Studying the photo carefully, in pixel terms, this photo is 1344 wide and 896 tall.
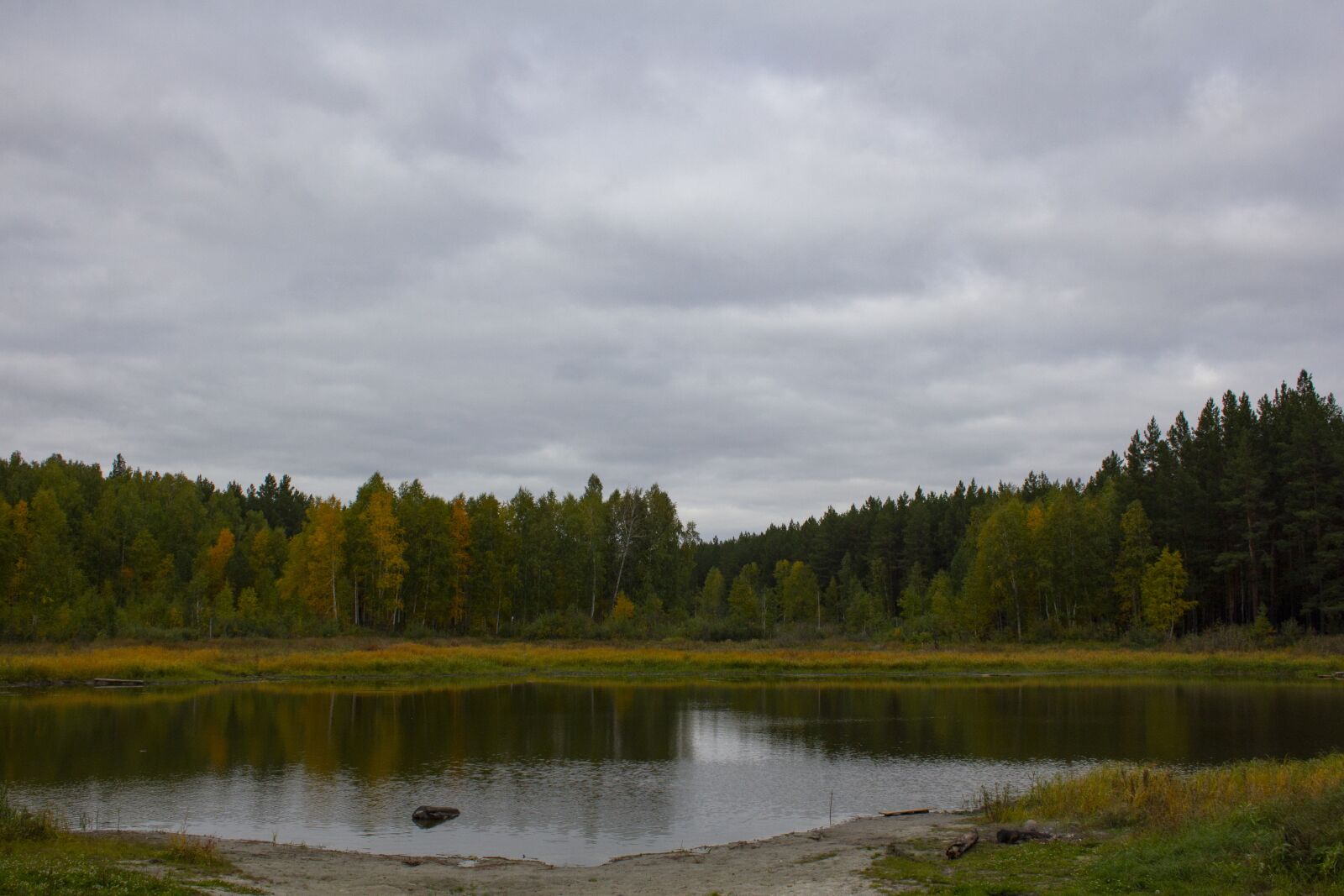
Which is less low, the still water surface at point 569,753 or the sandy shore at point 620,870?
the sandy shore at point 620,870

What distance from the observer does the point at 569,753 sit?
117 ft

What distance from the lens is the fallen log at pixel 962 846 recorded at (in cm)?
1812

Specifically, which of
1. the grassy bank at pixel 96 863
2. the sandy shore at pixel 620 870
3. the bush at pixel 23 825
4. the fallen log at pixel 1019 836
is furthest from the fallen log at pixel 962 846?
the bush at pixel 23 825

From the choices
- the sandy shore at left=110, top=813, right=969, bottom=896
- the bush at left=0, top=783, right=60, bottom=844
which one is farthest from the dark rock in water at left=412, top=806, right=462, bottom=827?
the bush at left=0, top=783, right=60, bottom=844

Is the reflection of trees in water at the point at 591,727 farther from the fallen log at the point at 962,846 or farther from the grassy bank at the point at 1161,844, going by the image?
the fallen log at the point at 962,846

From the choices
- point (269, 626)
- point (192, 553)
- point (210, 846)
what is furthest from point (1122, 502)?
point (192, 553)

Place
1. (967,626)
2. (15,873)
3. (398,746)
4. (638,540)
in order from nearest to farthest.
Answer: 1. (15,873)
2. (398,746)
3. (967,626)
4. (638,540)

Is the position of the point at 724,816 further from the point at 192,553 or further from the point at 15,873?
the point at 192,553

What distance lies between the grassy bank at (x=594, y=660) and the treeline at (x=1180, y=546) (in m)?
8.06

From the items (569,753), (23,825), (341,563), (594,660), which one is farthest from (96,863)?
(341,563)

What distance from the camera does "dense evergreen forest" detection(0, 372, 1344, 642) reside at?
8131 cm

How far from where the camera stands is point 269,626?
3196 inches

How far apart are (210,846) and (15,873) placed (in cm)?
570

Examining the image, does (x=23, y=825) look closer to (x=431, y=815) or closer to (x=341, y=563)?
(x=431, y=815)
